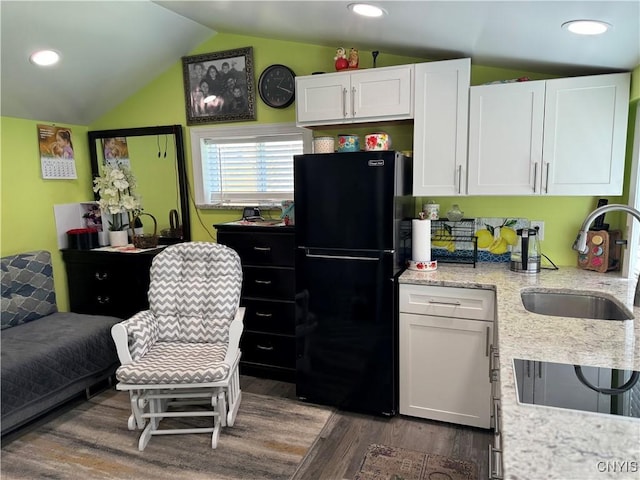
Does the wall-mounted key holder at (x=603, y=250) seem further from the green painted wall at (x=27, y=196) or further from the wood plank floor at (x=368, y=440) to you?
the green painted wall at (x=27, y=196)

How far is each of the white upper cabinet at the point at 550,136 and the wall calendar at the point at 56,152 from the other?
10.7 ft

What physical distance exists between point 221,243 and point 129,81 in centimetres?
162

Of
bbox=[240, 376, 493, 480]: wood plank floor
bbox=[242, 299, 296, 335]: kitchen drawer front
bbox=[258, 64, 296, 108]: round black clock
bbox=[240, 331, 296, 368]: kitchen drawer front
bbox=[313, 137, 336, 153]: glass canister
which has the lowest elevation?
bbox=[240, 376, 493, 480]: wood plank floor

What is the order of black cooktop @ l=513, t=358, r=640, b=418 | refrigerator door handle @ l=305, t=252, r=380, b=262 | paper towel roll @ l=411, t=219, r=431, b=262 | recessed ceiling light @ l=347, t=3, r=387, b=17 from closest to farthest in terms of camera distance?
black cooktop @ l=513, t=358, r=640, b=418 < recessed ceiling light @ l=347, t=3, r=387, b=17 < refrigerator door handle @ l=305, t=252, r=380, b=262 < paper towel roll @ l=411, t=219, r=431, b=262

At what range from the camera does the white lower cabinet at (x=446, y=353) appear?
7.95 ft

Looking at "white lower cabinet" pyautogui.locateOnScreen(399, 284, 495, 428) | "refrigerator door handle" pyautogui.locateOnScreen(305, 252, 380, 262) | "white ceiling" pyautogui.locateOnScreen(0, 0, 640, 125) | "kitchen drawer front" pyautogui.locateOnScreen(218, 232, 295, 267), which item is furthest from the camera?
"kitchen drawer front" pyautogui.locateOnScreen(218, 232, 295, 267)

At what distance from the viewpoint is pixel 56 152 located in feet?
11.8

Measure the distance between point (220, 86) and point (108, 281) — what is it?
6.01 feet

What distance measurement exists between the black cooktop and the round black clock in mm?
2528

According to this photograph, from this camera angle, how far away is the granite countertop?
88 centimetres

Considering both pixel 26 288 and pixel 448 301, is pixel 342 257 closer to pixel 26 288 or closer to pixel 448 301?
pixel 448 301

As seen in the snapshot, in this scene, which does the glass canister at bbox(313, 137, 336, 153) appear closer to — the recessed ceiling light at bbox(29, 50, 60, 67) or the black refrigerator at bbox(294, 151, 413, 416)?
the black refrigerator at bbox(294, 151, 413, 416)

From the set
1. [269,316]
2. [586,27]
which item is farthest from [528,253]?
[269,316]

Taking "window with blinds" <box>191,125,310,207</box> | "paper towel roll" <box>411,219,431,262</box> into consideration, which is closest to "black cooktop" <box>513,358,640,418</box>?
"paper towel roll" <box>411,219,431,262</box>
